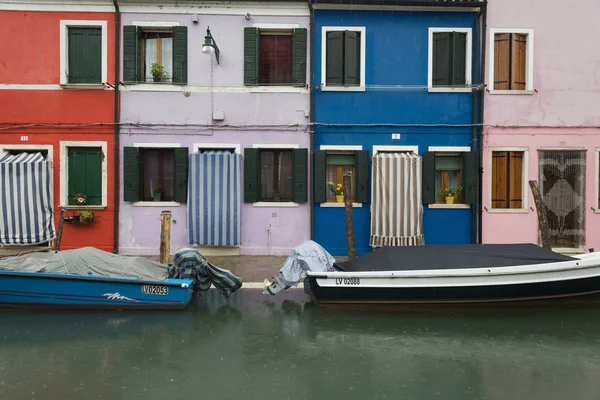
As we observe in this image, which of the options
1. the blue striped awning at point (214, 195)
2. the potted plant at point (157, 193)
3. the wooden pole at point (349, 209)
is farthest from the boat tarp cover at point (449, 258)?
the potted plant at point (157, 193)

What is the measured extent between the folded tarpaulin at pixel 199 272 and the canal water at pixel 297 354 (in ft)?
1.24

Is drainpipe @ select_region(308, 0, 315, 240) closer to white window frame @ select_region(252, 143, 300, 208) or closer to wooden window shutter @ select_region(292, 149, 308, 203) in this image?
wooden window shutter @ select_region(292, 149, 308, 203)

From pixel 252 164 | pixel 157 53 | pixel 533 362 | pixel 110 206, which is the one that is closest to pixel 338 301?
pixel 533 362

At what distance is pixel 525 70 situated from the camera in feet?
41.7

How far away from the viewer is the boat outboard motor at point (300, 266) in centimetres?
855

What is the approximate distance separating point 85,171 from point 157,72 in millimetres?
3119

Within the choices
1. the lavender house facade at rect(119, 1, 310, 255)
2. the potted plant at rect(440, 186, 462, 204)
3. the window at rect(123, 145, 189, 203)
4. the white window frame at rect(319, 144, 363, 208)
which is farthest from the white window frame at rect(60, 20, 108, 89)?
the potted plant at rect(440, 186, 462, 204)

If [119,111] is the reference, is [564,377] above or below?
below

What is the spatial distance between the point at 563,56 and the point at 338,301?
30.2ft

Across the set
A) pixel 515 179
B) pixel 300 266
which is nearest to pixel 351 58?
pixel 515 179

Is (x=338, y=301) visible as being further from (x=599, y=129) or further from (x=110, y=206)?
(x=599, y=129)

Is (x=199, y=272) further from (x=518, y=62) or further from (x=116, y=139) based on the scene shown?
(x=518, y=62)

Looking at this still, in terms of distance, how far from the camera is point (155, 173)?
1276 centimetres

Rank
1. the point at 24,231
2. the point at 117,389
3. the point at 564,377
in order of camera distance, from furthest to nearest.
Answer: the point at 24,231
the point at 564,377
the point at 117,389
